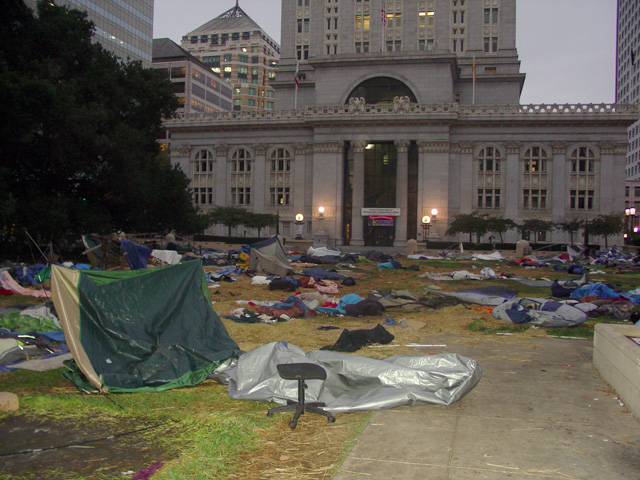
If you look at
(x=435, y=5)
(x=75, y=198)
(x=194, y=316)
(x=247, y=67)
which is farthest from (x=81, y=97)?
(x=247, y=67)

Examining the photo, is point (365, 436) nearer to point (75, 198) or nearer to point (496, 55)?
point (75, 198)

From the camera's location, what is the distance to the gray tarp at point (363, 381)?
7.03 m

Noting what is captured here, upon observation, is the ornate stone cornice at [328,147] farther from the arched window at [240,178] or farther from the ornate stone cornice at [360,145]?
the arched window at [240,178]

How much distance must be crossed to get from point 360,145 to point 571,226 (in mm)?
21069

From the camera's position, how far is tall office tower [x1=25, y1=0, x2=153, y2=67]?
6975cm

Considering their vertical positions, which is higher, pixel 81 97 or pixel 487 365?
pixel 81 97

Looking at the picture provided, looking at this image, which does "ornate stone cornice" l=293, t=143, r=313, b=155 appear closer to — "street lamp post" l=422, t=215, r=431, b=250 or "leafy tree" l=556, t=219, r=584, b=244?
"street lamp post" l=422, t=215, r=431, b=250

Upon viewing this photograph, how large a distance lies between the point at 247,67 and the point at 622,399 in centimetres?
14366

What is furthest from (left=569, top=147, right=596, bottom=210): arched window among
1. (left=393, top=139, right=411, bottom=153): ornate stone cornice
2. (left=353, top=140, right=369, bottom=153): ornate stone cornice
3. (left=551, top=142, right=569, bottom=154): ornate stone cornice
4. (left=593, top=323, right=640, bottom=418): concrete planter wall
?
(left=593, top=323, right=640, bottom=418): concrete planter wall

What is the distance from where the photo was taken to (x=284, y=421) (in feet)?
21.5

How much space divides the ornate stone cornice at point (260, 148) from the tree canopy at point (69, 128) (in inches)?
1013

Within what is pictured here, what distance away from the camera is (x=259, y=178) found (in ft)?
193

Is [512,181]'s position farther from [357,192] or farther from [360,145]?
[360,145]

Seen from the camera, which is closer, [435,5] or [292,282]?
[292,282]
